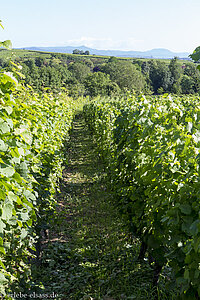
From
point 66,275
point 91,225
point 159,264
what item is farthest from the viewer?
point 91,225

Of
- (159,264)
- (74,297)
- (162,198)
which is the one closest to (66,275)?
(74,297)

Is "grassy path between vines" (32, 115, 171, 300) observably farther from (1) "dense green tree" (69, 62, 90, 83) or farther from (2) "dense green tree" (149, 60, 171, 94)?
(1) "dense green tree" (69, 62, 90, 83)

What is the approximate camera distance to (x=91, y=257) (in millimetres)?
3938

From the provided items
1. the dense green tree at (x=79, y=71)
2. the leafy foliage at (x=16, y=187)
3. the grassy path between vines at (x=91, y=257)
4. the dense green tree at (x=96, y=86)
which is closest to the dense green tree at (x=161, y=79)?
the dense green tree at (x=96, y=86)

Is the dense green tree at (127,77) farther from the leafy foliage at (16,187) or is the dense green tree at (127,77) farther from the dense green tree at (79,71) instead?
the leafy foliage at (16,187)

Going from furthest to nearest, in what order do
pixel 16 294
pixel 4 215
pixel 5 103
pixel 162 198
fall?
pixel 16 294
pixel 162 198
pixel 5 103
pixel 4 215

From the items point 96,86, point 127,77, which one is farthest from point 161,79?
point 96,86

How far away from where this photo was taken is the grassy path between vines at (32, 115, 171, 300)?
10.6 feet

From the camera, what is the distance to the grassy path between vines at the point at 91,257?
3244 millimetres

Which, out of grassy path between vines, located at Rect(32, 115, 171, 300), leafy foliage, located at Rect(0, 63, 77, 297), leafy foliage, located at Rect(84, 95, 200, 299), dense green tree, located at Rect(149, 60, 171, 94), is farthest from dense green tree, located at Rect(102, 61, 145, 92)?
leafy foliage, located at Rect(0, 63, 77, 297)

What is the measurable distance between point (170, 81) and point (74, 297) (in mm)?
69112

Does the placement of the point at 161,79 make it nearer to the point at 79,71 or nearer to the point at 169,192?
the point at 79,71

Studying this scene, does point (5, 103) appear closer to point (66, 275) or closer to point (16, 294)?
point (16, 294)

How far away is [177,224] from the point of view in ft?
6.95
